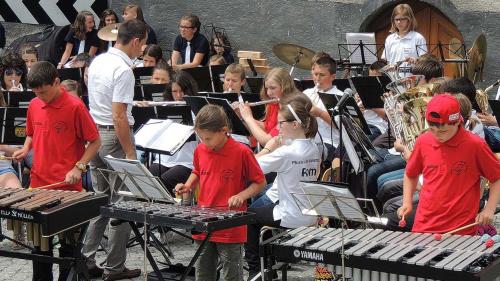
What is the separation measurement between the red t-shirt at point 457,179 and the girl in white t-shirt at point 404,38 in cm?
626

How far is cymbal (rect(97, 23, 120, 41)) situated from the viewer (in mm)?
14938

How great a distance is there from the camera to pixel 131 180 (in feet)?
25.0

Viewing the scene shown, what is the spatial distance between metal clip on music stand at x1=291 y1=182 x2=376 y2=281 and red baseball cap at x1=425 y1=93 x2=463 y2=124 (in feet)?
2.85

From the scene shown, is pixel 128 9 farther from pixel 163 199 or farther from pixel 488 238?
pixel 488 238

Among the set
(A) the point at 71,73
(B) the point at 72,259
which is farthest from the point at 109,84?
(A) the point at 71,73

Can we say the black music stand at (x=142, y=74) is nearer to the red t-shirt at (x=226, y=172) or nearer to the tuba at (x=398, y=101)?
the tuba at (x=398, y=101)

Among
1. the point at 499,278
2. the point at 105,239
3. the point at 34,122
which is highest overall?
the point at 34,122

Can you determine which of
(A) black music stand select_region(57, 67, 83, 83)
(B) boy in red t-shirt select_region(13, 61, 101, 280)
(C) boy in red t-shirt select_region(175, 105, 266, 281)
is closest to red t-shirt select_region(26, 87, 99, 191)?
(B) boy in red t-shirt select_region(13, 61, 101, 280)

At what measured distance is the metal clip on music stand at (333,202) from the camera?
657 cm

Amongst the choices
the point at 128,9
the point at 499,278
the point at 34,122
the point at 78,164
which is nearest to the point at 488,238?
the point at 499,278

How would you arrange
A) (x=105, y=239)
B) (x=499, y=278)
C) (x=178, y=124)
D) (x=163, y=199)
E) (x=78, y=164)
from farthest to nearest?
(x=105, y=239) → (x=178, y=124) → (x=78, y=164) → (x=163, y=199) → (x=499, y=278)

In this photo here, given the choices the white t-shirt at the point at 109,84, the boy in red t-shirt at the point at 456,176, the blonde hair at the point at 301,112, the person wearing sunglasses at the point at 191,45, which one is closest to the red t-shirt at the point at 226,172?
the blonde hair at the point at 301,112

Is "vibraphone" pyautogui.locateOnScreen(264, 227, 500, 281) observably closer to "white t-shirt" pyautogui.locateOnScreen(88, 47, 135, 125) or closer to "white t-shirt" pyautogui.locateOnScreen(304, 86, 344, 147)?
"white t-shirt" pyautogui.locateOnScreen(88, 47, 135, 125)

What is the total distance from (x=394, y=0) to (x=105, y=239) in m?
6.64
